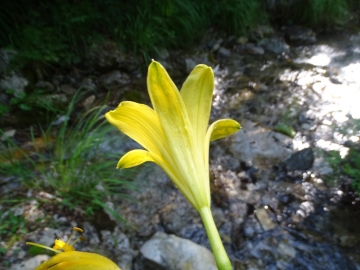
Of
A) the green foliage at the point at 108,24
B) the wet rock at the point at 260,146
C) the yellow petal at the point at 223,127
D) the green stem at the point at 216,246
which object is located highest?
the yellow petal at the point at 223,127

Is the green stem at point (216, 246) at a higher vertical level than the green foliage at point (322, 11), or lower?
higher

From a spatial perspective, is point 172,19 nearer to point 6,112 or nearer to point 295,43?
point 295,43

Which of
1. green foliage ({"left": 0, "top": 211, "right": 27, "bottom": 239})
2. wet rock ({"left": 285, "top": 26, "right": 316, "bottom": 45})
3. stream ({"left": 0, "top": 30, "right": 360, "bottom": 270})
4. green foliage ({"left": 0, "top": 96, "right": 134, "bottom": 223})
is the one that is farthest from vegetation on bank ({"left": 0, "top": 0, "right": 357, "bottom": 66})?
green foliage ({"left": 0, "top": 211, "right": 27, "bottom": 239})

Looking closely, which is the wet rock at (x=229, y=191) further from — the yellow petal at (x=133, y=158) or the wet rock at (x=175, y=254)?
the yellow petal at (x=133, y=158)

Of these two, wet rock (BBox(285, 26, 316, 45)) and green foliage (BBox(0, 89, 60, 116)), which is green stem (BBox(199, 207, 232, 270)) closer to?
green foliage (BBox(0, 89, 60, 116))

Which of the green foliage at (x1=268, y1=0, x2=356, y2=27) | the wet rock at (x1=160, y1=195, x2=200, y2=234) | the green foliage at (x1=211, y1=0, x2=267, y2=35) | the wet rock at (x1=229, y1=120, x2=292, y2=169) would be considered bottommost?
the wet rock at (x1=229, y1=120, x2=292, y2=169)

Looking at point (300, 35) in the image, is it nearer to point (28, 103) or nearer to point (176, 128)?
point (28, 103)

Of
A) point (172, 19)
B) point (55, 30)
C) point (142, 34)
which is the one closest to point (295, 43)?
point (172, 19)

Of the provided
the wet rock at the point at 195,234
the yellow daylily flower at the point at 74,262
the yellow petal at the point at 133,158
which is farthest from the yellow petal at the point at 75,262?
the wet rock at the point at 195,234
